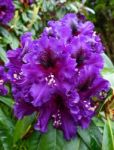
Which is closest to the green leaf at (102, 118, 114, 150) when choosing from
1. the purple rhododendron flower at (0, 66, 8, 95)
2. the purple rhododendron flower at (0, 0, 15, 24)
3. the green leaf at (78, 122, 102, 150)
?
the green leaf at (78, 122, 102, 150)

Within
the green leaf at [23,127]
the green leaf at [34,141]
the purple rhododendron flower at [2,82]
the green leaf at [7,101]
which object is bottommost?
the green leaf at [34,141]

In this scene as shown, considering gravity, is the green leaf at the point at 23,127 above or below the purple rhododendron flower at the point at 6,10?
below

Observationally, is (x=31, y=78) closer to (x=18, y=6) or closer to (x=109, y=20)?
(x=18, y=6)

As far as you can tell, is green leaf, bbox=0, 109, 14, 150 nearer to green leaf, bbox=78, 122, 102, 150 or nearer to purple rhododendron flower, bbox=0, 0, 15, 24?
green leaf, bbox=78, 122, 102, 150

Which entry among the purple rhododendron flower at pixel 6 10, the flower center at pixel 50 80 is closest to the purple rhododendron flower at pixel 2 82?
the flower center at pixel 50 80

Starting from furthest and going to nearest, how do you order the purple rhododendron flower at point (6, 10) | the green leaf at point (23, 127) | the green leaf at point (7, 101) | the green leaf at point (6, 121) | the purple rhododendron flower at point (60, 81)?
the purple rhododendron flower at point (6, 10) < the green leaf at point (7, 101) < the green leaf at point (6, 121) < the green leaf at point (23, 127) < the purple rhododendron flower at point (60, 81)

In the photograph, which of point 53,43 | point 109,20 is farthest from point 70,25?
point 109,20

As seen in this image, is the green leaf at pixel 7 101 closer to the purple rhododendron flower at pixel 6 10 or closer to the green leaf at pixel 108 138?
the green leaf at pixel 108 138
